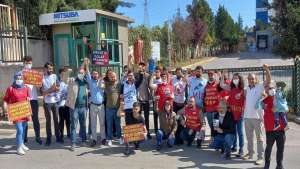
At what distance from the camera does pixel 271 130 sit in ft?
25.5

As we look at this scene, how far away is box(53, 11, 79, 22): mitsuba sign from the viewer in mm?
19938

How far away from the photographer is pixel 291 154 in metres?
9.23

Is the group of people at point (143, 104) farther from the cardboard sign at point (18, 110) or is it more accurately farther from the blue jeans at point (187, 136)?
the cardboard sign at point (18, 110)

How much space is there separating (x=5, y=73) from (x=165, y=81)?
27.9 feet

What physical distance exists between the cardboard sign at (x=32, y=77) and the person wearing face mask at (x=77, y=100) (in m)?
0.71

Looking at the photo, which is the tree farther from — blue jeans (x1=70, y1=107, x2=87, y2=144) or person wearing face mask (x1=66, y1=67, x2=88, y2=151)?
blue jeans (x1=70, y1=107, x2=87, y2=144)

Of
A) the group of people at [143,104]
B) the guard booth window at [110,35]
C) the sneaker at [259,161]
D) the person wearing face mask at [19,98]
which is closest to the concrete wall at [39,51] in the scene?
the guard booth window at [110,35]

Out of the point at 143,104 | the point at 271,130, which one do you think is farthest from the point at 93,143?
the point at 271,130

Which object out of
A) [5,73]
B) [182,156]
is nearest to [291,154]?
[182,156]

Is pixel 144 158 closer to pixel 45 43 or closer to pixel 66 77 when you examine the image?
pixel 66 77

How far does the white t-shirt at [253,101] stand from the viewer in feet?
27.7

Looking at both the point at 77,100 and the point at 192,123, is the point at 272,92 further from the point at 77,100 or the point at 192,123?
the point at 77,100

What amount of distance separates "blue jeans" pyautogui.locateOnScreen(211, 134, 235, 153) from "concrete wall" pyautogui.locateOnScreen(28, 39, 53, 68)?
542 inches

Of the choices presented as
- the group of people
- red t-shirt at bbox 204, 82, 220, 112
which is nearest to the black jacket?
the group of people
